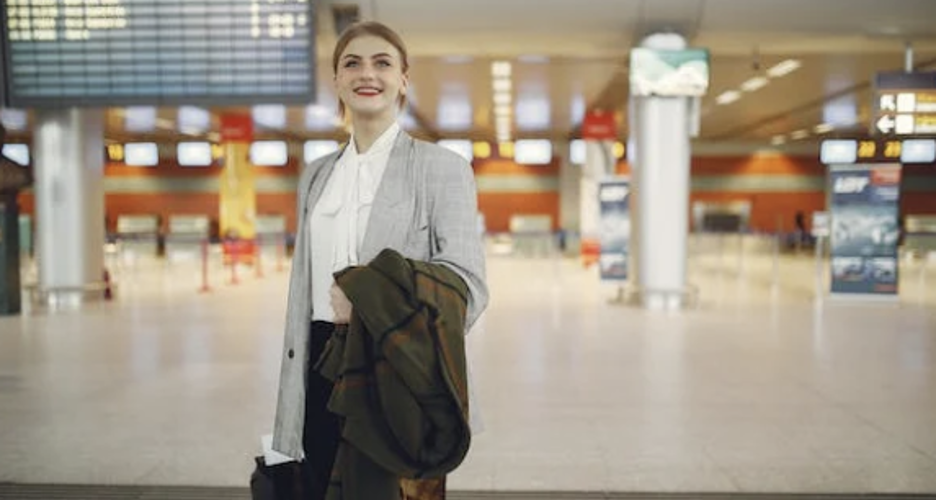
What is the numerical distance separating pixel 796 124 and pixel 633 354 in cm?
2048

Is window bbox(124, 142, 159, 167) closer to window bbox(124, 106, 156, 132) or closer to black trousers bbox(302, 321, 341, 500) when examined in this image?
window bbox(124, 106, 156, 132)

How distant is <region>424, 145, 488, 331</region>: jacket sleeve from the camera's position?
1.69m

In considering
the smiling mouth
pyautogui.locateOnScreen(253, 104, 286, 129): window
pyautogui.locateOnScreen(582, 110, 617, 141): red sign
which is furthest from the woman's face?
pyautogui.locateOnScreen(582, 110, 617, 141): red sign

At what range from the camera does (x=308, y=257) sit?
6.06 ft

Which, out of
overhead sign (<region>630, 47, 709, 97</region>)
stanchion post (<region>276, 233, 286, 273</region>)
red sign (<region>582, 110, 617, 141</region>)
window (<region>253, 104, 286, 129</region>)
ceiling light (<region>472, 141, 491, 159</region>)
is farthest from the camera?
ceiling light (<region>472, 141, 491, 159</region>)

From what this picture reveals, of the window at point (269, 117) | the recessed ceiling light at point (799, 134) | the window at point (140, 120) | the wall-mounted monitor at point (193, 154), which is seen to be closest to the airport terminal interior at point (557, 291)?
the window at point (269, 117)

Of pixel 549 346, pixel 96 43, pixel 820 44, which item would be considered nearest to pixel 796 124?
pixel 820 44

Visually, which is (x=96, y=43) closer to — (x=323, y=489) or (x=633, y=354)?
(x=633, y=354)

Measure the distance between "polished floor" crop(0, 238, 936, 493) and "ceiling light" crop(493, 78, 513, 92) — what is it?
20.7 feet

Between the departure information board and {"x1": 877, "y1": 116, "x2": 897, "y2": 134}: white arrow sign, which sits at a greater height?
the departure information board

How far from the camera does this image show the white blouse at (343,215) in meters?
1.76

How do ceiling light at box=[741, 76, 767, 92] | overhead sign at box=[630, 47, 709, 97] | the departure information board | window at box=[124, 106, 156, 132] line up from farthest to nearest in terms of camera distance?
window at box=[124, 106, 156, 132], ceiling light at box=[741, 76, 767, 92], overhead sign at box=[630, 47, 709, 97], the departure information board

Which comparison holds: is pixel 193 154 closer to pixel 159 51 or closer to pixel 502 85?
pixel 502 85

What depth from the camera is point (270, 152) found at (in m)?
31.2
